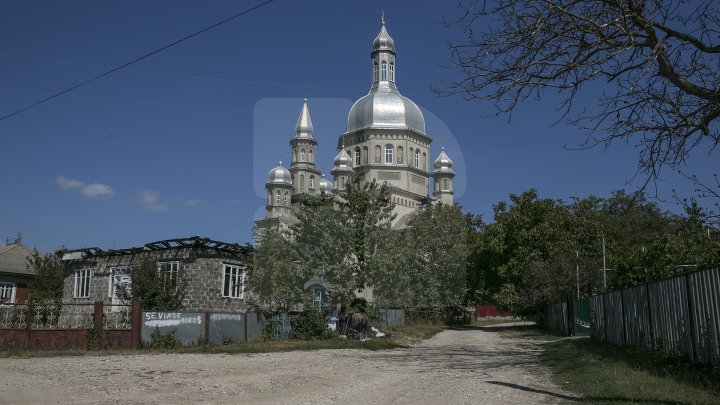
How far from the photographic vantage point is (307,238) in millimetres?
23453

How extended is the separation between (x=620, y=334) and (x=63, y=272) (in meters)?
24.9

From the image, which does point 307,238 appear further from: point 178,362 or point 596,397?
point 596,397

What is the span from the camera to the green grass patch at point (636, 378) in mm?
8211

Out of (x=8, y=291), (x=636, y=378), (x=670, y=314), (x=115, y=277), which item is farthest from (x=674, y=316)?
(x=8, y=291)

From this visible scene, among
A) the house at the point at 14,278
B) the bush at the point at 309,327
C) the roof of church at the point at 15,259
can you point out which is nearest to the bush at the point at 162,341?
the bush at the point at 309,327

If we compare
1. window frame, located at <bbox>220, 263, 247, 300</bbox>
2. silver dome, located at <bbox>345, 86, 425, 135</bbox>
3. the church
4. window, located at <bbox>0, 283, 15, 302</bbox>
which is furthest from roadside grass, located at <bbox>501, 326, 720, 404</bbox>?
silver dome, located at <bbox>345, 86, 425, 135</bbox>

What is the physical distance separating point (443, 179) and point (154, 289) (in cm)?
5030

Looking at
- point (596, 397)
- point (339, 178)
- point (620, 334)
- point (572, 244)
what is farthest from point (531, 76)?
point (339, 178)

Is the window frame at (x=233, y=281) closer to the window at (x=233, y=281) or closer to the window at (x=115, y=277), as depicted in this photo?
the window at (x=233, y=281)

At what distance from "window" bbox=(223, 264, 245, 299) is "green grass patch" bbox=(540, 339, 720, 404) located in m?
13.2

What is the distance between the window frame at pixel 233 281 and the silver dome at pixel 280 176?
4874cm

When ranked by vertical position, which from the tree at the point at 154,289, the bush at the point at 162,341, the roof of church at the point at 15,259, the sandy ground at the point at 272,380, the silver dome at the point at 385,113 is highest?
the silver dome at the point at 385,113

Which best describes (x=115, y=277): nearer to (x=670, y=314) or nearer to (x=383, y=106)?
(x=670, y=314)

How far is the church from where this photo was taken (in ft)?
208
